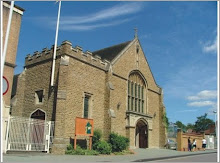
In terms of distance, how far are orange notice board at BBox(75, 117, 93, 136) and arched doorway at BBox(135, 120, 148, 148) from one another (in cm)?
919

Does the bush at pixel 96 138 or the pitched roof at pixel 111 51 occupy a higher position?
the pitched roof at pixel 111 51

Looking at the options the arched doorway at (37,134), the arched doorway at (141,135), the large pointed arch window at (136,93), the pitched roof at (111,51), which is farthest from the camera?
the arched doorway at (141,135)

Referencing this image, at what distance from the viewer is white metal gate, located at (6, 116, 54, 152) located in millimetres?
16000

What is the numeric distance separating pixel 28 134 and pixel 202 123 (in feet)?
325

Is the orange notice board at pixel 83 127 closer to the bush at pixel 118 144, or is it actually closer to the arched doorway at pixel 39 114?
the bush at pixel 118 144

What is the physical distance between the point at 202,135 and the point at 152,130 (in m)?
10.7

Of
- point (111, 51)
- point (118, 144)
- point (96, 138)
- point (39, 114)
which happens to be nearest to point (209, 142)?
point (111, 51)

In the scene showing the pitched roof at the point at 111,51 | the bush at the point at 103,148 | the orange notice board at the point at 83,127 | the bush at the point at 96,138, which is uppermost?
the pitched roof at the point at 111,51

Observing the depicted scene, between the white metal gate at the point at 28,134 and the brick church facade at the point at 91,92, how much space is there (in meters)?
0.70

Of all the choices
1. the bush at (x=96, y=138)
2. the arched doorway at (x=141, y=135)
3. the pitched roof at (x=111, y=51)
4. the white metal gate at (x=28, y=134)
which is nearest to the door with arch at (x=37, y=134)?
the white metal gate at (x=28, y=134)

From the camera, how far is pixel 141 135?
92.4 feet

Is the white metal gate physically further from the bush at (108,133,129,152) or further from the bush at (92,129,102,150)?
the bush at (108,133,129,152)

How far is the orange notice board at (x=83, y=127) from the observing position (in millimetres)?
18297

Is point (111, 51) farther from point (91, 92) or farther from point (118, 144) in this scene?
point (118, 144)
